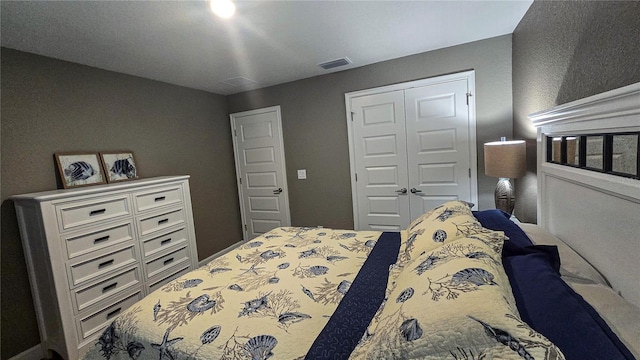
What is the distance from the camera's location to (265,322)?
1.03 m

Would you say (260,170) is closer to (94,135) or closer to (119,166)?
(119,166)

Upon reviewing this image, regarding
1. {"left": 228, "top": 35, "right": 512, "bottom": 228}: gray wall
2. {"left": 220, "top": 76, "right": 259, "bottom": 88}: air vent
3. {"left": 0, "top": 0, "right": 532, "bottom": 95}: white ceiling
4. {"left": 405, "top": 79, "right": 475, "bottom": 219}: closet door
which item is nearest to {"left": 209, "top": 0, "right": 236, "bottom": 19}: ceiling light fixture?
{"left": 0, "top": 0, "right": 532, "bottom": 95}: white ceiling

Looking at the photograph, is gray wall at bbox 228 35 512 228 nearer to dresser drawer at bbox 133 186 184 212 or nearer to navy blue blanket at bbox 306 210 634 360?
dresser drawer at bbox 133 186 184 212

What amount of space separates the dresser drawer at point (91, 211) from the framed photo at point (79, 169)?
1.52 ft

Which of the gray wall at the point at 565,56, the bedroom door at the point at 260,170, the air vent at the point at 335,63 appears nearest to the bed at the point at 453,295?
the gray wall at the point at 565,56

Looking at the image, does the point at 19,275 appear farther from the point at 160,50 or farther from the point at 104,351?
the point at 160,50

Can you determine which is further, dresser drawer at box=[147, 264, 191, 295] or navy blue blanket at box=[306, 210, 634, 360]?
dresser drawer at box=[147, 264, 191, 295]

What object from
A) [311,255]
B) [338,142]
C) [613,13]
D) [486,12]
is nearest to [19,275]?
[311,255]

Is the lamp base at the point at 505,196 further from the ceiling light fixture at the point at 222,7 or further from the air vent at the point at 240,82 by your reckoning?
the air vent at the point at 240,82

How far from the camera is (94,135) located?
2.45 metres

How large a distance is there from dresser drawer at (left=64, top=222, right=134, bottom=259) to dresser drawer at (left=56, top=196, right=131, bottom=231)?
9 centimetres

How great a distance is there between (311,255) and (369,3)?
5.82 ft

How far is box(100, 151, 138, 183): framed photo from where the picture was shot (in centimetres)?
250

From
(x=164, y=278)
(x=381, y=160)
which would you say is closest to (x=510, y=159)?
(x=381, y=160)
